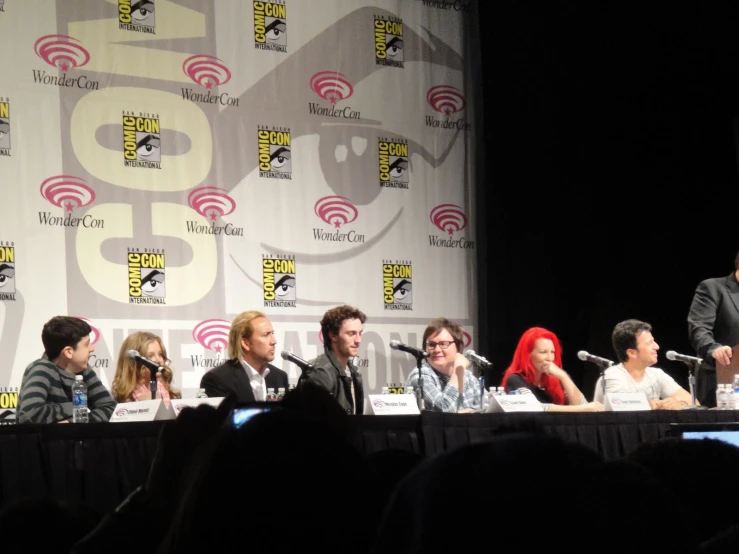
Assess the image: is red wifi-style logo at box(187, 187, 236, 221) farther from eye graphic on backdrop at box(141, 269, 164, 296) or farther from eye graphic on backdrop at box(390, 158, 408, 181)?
eye graphic on backdrop at box(390, 158, 408, 181)

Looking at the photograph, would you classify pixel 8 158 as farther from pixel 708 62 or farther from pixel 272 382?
pixel 708 62

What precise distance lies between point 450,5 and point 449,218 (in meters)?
1.55

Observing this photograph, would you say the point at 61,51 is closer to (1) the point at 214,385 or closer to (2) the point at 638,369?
(1) the point at 214,385

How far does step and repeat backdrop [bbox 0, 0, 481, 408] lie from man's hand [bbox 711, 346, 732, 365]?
7.78 ft

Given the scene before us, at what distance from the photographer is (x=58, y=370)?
12.9 ft

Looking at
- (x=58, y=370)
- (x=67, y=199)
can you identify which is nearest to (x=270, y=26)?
(x=67, y=199)

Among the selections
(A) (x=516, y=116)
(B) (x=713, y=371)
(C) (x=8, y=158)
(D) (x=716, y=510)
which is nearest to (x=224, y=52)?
(C) (x=8, y=158)

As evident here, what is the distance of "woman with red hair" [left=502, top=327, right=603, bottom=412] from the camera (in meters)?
4.75

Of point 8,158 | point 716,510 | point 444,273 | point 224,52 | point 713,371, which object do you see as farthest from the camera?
point 444,273

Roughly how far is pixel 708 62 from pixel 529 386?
2.70 m

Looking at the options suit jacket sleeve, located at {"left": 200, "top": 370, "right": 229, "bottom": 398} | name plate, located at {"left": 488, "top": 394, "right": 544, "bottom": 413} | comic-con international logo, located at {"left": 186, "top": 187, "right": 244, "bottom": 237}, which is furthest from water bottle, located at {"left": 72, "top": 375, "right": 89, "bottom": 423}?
comic-con international logo, located at {"left": 186, "top": 187, "right": 244, "bottom": 237}

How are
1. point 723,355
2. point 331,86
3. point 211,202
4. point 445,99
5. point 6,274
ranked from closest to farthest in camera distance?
point 723,355, point 6,274, point 211,202, point 331,86, point 445,99

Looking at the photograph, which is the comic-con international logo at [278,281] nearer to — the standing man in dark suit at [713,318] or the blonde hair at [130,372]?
the blonde hair at [130,372]

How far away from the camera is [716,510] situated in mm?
808
